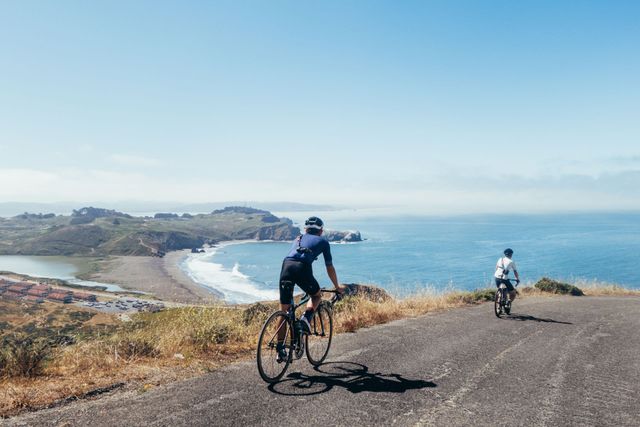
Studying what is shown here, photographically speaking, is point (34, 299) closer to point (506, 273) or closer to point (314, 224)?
point (506, 273)

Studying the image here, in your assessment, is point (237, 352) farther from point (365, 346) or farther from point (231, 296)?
point (231, 296)

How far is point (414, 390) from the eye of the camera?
652cm

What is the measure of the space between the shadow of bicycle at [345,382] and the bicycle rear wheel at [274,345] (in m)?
0.20

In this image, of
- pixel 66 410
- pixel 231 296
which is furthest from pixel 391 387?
pixel 231 296

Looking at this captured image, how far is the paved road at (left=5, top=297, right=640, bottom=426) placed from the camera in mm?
5367

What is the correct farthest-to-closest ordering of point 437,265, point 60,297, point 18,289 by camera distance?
point 437,265 < point 18,289 < point 60,297

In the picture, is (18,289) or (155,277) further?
(155,277)

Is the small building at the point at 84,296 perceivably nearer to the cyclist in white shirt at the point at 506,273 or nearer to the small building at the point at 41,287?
the small building at the point at 41,287

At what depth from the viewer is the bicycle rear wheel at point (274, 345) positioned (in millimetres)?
6570

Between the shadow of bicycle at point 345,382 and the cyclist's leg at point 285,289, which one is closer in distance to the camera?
the shadow of bicycle at point 345,382

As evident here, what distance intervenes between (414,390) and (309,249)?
2.95 metres

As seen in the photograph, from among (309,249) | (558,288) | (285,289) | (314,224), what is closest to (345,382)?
(285,289)

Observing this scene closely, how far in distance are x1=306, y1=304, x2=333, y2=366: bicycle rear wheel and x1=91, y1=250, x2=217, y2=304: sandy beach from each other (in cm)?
6296

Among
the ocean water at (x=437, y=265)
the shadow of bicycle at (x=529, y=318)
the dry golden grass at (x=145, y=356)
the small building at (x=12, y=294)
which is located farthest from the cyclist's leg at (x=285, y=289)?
the small building at (x=12, y=294)
